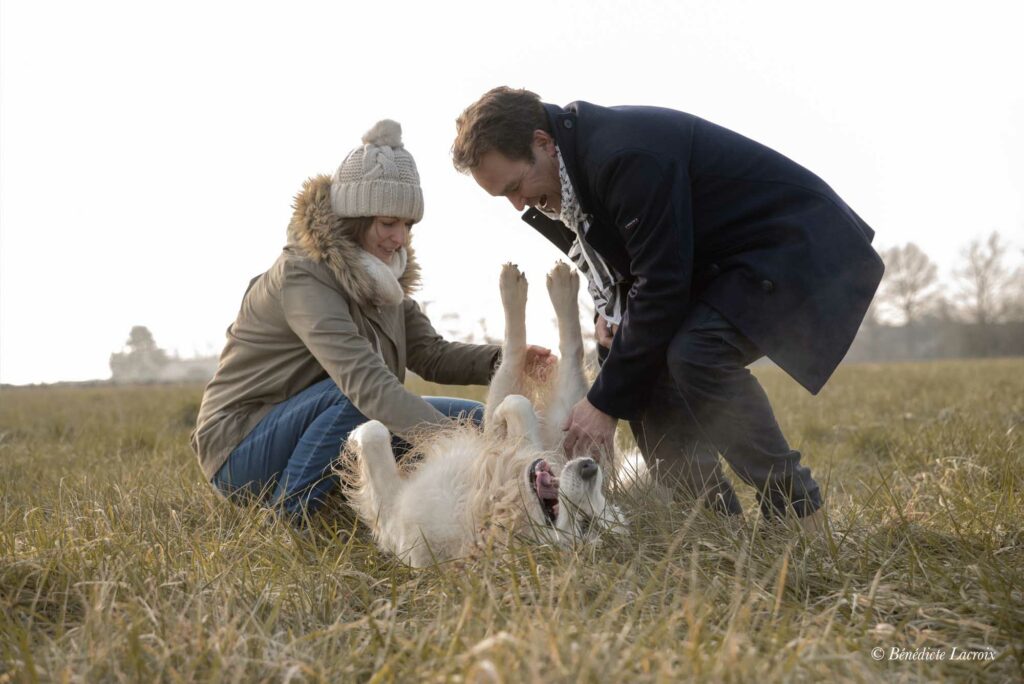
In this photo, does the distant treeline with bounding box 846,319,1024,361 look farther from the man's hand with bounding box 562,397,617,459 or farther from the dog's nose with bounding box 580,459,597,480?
the dog's nose with bounding box 580,459,597,480

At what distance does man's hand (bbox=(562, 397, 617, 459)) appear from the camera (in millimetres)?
3123

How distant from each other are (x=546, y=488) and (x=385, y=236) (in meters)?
1.49

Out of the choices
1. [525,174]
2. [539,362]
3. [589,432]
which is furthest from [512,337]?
[525,174]

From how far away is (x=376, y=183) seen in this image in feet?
11.4

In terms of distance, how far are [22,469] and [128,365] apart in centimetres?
463

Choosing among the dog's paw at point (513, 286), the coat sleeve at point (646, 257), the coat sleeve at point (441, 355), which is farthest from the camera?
the coat sleeve at point (441, 355)

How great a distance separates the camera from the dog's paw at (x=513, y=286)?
141 inches

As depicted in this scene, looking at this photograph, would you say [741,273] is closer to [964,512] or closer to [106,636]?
[964,512]

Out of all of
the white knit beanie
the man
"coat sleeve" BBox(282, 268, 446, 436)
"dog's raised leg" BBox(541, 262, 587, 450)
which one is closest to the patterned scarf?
the man

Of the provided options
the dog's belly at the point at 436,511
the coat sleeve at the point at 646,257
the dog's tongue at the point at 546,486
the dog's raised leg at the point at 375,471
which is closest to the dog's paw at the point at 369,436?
the dog's raised leg at the point at 375,471

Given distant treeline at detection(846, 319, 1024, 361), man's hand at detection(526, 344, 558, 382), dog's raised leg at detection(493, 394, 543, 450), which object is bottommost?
distant treeline at detection(846, 319, 1024, 361)

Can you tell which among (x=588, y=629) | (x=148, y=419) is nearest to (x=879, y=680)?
(x=588, y=629)

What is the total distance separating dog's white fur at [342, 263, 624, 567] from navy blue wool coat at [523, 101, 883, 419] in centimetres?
39

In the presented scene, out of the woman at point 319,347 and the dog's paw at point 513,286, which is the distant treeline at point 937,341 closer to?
the dog's paw at point 513,286
